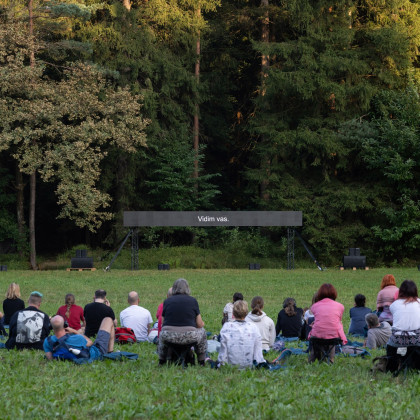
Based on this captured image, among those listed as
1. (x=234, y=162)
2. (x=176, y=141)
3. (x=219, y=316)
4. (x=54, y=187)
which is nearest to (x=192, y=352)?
(x=219, y=316)

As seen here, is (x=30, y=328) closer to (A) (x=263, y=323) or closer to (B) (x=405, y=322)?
(A) (x=263, y=323)

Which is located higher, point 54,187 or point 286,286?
point 54,187

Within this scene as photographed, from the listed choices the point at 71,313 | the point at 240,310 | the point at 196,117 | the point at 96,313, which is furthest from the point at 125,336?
the point at 196,117

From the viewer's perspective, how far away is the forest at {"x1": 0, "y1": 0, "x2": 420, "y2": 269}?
32.8 metres

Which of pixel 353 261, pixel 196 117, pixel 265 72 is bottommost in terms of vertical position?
pixel 353 261

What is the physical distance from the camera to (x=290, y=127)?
3841cm

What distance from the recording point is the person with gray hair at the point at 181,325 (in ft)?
28.7

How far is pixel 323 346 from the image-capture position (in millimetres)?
9352

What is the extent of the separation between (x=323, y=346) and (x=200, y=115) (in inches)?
1257

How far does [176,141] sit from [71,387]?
102ft

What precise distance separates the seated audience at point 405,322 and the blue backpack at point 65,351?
392 centimetres

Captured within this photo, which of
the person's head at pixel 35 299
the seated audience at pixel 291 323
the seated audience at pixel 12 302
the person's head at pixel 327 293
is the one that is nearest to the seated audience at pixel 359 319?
the seated audience at pixel 291 323

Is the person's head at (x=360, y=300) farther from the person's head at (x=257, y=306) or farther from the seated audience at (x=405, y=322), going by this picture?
the seated audience at (x=405, y=322)

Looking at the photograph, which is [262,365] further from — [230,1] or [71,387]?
[230,1]
